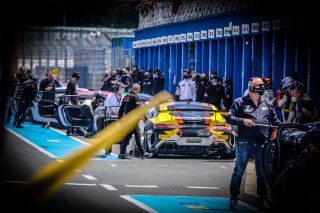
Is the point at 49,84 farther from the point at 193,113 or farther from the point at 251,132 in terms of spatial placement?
the point at 251,132

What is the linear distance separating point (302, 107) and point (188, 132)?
351 cm

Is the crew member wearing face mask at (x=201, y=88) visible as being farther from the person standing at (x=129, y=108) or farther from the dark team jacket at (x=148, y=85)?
the person standing at (x=129, y=108)

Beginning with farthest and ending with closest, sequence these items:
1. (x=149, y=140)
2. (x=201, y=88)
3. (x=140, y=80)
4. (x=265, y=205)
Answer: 1. (x=140, y=80)
2. (x=201, y=88)
3. (x=149, y=140)
4. (x=265, y=205)

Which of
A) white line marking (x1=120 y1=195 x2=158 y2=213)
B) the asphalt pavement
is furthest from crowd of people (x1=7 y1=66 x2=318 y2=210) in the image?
white line marking (x1=120 y1=195 x2=158 y2=213)

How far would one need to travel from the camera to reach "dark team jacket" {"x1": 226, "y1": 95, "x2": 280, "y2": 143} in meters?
11.1

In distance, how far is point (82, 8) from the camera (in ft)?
29.8

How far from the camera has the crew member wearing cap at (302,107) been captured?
16.5m

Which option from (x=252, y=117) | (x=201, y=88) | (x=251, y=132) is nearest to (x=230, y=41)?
(x=201, y=88)

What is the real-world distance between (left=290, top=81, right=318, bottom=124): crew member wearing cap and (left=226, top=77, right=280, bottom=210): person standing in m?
5.22

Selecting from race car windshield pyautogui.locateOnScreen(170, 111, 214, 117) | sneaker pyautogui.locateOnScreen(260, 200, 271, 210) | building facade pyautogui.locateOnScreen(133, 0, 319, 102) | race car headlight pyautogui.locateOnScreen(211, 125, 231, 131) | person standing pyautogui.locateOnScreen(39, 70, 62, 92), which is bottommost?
sneaker pyautogui.locateOnScreen(260, 200, 271, 210)

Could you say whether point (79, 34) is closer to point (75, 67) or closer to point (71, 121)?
point (75, 67)

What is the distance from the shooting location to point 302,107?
16688 millimetres

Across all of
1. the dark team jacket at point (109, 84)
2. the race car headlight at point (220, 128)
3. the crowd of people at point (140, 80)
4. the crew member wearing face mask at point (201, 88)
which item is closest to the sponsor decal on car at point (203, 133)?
the race car headlight at point (220, 128)

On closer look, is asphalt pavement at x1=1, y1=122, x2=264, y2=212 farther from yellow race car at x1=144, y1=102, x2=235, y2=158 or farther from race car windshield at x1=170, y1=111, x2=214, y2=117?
race car windshield at x1=170, y1=111, x2=214, y2=117
